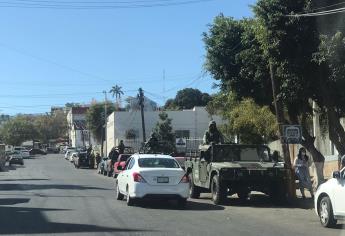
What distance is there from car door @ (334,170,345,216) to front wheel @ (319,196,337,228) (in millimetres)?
319

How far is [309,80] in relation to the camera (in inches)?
717

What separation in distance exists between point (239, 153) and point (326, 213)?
6.87 meters

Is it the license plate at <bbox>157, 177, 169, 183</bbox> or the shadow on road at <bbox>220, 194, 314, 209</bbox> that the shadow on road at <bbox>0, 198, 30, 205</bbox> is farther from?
the shadow on road at <bbox>220, 194, 314, 209</bbox>

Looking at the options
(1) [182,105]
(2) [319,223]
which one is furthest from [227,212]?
(1) [182,105]

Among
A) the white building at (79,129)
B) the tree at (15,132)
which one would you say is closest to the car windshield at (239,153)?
the white building at (79,129)

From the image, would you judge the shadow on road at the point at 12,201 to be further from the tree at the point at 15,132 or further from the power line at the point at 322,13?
the tree at the point at 15,132

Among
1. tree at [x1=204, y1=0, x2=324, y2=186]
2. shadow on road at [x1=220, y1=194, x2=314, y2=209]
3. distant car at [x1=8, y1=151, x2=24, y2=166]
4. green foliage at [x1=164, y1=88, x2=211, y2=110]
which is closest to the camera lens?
tree at [x1=204, y1=0, x2=324, y2=186]

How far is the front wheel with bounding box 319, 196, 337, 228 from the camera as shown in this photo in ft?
43.1

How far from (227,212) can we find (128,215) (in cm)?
283

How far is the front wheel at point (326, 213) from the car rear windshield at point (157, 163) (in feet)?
19.4

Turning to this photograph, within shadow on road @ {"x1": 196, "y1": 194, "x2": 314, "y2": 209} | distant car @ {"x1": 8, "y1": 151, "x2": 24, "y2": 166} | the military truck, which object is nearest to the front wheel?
shadow on road @ {"x1": 196, "y1": 194, "x2": 314, "y2": 209}

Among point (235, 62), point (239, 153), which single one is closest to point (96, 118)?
point (235, 62)

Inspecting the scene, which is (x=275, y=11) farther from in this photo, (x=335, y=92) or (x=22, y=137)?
(x=22, y=137)

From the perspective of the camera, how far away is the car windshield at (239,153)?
65.4ft
